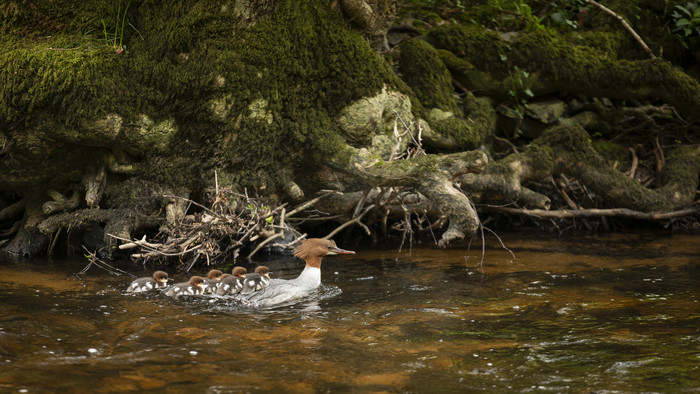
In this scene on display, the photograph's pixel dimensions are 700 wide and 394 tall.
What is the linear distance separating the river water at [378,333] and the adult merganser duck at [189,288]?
144 mm

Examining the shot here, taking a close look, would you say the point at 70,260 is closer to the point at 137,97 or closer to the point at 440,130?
the point at 137,97

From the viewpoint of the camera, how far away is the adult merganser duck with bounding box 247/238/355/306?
7.55 m

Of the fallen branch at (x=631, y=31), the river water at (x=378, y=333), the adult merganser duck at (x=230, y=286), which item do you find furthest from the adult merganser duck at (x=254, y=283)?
the fallen branch at (x=631, y=31)

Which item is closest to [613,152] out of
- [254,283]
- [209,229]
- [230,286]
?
[209,229]

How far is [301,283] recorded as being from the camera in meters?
7.95

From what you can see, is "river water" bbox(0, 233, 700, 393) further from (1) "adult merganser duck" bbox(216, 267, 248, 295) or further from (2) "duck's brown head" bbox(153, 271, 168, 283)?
(2) "duck's brown head" bbox(153, 271, 168, 283)

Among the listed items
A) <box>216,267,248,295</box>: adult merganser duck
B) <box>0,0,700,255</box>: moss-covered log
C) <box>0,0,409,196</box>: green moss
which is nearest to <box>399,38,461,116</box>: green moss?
<box>0,0,700,255</box>: moss-covered log

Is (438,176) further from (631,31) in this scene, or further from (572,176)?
(631,31)

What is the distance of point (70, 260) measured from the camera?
10.0 m

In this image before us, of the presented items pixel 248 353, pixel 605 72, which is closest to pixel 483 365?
pixel 248 353

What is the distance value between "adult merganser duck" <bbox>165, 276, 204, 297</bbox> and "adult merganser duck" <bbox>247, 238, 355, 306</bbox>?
59 cm

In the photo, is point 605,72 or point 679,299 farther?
point 605,72

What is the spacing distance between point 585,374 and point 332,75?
6.27m

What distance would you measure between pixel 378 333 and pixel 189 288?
2.58 m
